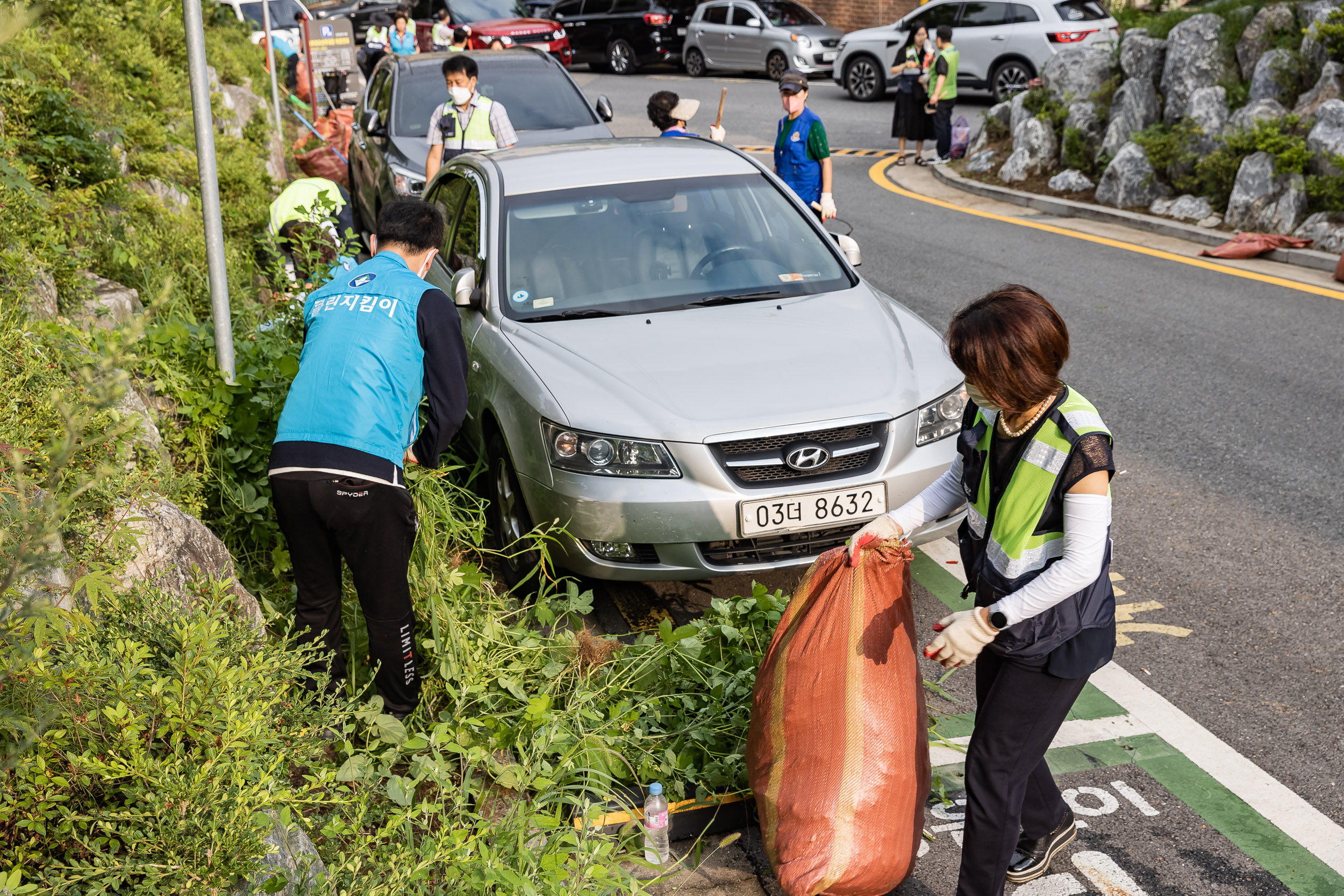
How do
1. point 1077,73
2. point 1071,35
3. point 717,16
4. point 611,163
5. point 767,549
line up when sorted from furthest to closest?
1. point 717,16
2. point 1071,35
3. point 1077,73
4. point 611,163
5. point 767,549

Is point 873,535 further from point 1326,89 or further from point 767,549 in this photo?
point 1326,89

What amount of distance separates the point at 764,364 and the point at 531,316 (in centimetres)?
114

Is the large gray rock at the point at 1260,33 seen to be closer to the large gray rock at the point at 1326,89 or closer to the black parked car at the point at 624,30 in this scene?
the large gray rock at the point at 1326,89

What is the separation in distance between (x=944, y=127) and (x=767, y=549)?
39.2 ft

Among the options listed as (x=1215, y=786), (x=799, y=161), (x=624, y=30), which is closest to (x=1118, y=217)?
(x=799, y=161)

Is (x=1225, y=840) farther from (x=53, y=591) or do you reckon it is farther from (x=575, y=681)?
(x=53, y=591)

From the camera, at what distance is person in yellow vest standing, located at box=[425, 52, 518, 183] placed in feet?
28.0

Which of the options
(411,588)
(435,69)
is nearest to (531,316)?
(411,588)

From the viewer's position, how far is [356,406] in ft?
11.0

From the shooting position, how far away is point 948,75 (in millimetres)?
14562

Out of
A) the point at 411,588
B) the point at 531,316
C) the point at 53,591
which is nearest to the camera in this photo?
the point at 53,591

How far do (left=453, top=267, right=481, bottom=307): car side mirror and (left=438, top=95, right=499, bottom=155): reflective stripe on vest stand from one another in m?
3.62

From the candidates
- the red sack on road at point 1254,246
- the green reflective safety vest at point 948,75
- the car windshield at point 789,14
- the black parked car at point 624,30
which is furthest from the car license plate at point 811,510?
the black parked car at point 624,30

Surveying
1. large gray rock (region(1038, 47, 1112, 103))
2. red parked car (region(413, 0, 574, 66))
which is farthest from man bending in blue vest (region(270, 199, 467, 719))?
red parked car (region(413, 0, 574, 66))
